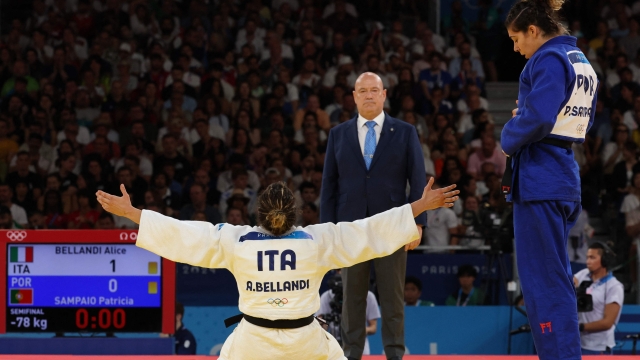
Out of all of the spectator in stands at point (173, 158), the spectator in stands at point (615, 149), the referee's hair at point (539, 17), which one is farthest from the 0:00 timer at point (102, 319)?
the spectator in stands at point (615, 149)

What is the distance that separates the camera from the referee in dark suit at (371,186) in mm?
5289

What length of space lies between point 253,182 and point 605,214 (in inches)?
162

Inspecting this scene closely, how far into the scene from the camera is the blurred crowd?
1006 cm

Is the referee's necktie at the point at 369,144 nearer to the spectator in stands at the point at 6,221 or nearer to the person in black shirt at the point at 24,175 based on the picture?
the spectator in stands at the point at 6,221

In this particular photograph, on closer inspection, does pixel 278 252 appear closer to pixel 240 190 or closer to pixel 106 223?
pixel 106 223

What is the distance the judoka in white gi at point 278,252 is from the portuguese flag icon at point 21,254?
1902mm

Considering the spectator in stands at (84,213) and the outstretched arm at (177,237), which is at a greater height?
the spectator in stands at (84,213)

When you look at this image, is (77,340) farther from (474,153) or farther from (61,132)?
(474,153)

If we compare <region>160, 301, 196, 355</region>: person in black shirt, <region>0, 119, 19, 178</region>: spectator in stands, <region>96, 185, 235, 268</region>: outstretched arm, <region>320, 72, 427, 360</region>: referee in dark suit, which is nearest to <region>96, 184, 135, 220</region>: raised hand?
<region>96, 185, 235, 268</region>: outstretched arm

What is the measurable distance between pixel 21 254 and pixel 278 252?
2505 mm

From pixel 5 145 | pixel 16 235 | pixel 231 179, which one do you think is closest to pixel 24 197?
pixel 5 145

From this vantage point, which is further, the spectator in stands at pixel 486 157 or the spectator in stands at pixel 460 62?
the spectator in stands at pixel 460 62

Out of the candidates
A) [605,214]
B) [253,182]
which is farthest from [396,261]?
[605,214]

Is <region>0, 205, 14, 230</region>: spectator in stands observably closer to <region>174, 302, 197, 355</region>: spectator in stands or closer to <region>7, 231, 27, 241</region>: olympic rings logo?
<region>174, 302, 197, 355</region>: spectator in stands
